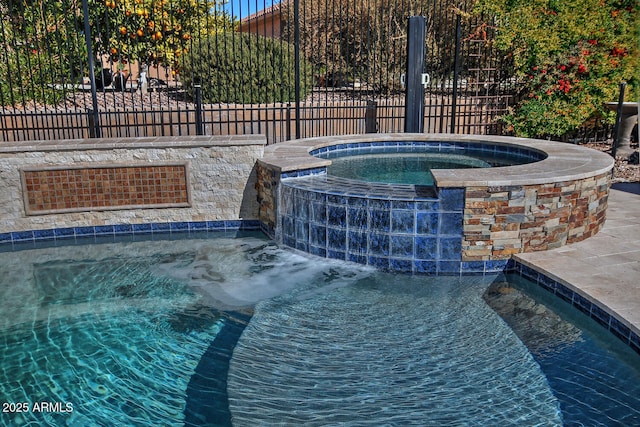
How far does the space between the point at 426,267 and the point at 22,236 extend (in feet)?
16.3

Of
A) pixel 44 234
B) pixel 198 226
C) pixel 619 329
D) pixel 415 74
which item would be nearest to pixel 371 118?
pixel 415 74

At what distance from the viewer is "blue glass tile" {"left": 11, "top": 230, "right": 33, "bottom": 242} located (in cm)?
706

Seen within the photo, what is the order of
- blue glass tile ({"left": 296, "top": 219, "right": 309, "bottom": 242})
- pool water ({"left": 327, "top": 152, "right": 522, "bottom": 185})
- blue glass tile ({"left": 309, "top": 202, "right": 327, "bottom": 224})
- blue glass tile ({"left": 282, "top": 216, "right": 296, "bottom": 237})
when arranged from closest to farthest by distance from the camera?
blue glass tile ({"left": 309, "top": 202, "right": 327, "bottom": 224}) → blue glass tile ({"left": 296, "top": 219, "right": 309, "bottom": 242}) → blue glass tile ({"left": 282, "top": 216, "right": 296, "bottom": 237}) → pool water ({"left": 327, "top": 152, "right": 522, "bottom": 185})

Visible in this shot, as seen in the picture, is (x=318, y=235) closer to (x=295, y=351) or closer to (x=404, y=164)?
(x=295, y=351)

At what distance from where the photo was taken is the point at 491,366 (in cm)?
396

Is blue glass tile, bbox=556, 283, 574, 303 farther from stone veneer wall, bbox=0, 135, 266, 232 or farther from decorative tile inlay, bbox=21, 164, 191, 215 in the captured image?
decorative tile inlay, bbox=21, 164, 191, 215

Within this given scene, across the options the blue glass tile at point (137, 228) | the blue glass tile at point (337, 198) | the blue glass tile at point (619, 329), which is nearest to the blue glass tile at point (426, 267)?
the blue glass tile at point (337, 198)

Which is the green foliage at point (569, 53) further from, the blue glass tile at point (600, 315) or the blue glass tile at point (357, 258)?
the blue glass tile at point (600, 315)

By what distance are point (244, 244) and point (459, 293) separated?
9.07ft

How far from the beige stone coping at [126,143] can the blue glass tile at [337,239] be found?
1845mm

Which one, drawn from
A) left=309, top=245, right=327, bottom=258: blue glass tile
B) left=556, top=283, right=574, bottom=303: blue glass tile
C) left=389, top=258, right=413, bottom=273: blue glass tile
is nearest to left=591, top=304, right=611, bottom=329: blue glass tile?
left=556, top=283, right=574, bottom=303: blue glass tile

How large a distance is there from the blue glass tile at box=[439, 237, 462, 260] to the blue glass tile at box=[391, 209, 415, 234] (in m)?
0.33

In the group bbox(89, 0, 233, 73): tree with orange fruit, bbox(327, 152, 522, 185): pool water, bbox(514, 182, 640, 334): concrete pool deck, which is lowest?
bbox(514, 182, 640, 334): concrete pool deck

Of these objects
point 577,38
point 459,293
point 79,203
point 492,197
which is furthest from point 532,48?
point 79,203
